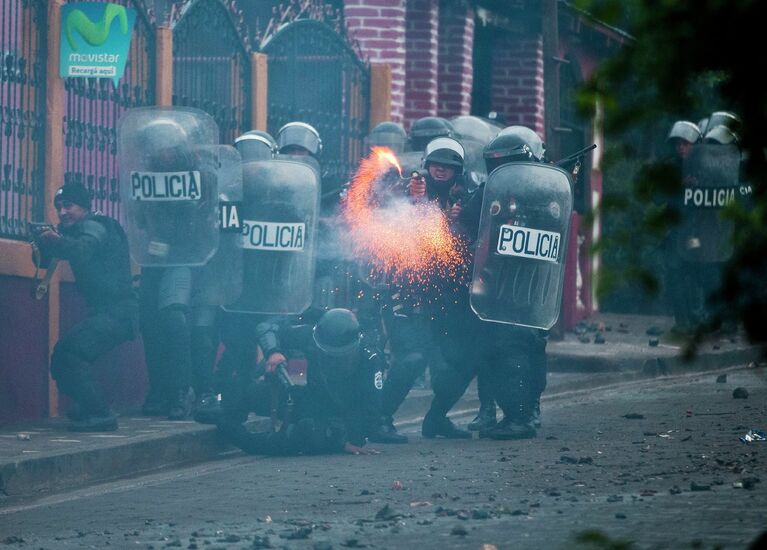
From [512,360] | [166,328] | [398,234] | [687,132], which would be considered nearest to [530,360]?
[512,360]

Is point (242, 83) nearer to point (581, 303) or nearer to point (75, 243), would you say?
point (75, 243)

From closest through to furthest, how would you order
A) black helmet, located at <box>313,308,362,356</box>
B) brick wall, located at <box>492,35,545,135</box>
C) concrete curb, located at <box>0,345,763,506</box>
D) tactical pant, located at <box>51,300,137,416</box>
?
concrete curb, located at <box>0,345,763,506</box> < black helmet, located at <box>313,308,362,356</box> < tactical pant, located at <box>51,300,137,416</box> < brick wall, located at <box>492,35,545,135</box>

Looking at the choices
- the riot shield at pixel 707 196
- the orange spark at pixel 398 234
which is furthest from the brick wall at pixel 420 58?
the orange spark at pixel 398 234

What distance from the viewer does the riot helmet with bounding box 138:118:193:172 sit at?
918cm

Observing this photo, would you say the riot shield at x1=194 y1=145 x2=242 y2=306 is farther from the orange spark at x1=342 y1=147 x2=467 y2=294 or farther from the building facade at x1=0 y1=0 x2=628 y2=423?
the building facade at x1=0 y1=0 x2=628 y2=423

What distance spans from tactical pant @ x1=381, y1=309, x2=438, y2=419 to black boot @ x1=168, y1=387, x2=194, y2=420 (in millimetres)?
1281

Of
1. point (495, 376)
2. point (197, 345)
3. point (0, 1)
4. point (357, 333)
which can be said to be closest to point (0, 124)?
point (0, 1)

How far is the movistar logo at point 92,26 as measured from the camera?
968 cm

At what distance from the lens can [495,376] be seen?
9344 mm

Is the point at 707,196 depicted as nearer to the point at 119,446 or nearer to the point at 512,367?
the point at 512,367

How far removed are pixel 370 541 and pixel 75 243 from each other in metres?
4.00

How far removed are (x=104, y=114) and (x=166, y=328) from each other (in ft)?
5.07

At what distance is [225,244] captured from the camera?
31.2 feet

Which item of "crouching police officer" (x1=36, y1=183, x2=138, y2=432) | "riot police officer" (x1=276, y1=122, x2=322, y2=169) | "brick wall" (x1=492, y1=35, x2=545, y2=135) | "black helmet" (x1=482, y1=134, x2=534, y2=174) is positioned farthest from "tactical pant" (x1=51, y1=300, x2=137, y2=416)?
"brick wall" (x1=492, y1=35, x2=545, y2=135)
